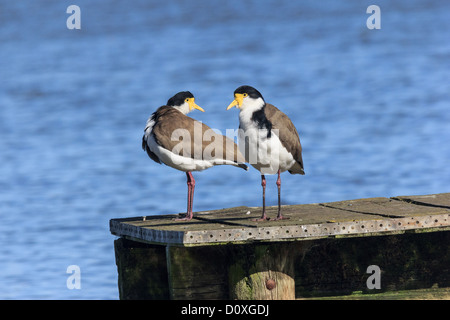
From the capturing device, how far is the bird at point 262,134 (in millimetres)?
10172

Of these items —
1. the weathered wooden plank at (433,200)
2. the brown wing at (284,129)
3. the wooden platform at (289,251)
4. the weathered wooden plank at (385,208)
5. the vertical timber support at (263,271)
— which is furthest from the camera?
the weathered wooden plank at (433,200)

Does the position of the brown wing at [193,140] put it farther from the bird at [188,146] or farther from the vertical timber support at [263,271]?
the vertical timber support at [263,271]

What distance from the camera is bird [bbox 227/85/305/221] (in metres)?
10.2

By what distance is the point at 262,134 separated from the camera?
1016 centimetres

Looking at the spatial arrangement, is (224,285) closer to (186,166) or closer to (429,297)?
(186,166)

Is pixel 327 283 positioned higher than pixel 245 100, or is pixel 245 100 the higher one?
pixel 245 100

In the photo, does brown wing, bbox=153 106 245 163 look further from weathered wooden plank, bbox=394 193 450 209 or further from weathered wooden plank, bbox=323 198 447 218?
weathered wooden plank, bbox=394 193 450 209

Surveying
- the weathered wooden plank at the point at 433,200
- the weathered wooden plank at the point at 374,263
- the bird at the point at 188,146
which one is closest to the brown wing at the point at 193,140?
the bird at the point at 188,146

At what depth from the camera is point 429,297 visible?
10.4 m

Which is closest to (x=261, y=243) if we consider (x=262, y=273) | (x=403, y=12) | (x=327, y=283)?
(x=262, y=273)

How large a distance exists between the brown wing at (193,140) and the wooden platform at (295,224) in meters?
0.66

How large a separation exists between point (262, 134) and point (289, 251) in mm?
1213

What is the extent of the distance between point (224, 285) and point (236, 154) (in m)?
1.41
